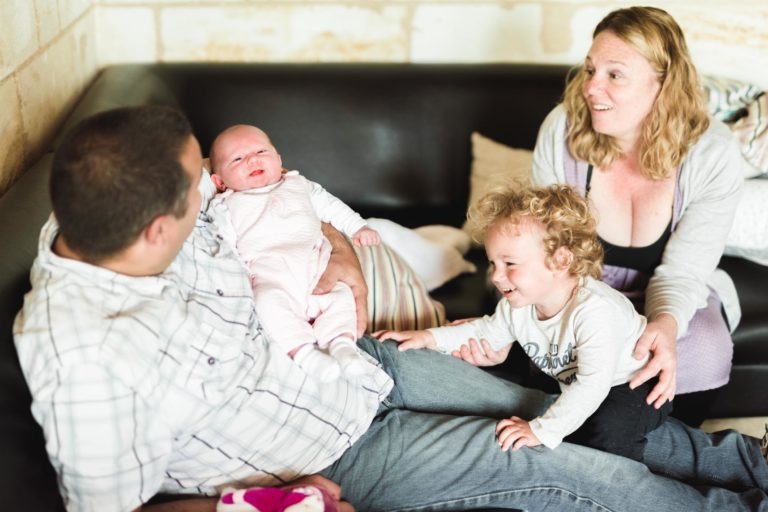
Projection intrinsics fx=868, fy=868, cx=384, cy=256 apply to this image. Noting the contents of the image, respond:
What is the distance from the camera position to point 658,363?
2.01 metres

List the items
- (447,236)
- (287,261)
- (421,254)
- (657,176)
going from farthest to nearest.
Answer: (447,236) < (421,254) < (657,176) < (287,261)

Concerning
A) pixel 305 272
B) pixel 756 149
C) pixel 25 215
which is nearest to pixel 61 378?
pixel 25 215

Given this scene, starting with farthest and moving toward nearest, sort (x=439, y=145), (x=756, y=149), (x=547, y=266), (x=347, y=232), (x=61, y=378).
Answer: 1. (x=439, y=145)
2. (x=756, y=149)
3. (x=347, y=232)
4. (x=547, y=266)
5. (x=61, y=378)

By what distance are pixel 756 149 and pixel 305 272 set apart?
5.46 feet

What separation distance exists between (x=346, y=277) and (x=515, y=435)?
0.53 meters

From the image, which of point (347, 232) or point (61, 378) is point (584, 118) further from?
point (61, 378)

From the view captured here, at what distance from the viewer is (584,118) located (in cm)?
230

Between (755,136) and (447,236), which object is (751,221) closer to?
(755,136)

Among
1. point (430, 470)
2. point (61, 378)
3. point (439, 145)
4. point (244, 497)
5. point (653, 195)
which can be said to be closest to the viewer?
point (61, 378)

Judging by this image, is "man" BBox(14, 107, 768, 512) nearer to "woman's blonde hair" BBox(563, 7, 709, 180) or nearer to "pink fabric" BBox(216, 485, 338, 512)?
"pink fabric" BBox(216, 485, 338, 512)

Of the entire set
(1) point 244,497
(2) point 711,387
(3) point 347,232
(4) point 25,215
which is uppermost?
(4) point 25,215

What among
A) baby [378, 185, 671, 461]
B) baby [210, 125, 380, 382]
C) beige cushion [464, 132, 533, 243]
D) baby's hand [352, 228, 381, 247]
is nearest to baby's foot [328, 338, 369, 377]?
baby [210, 125, 380, 382]

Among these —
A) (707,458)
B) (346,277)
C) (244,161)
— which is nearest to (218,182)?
(244,161)

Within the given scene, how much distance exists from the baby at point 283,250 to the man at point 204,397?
50mm
